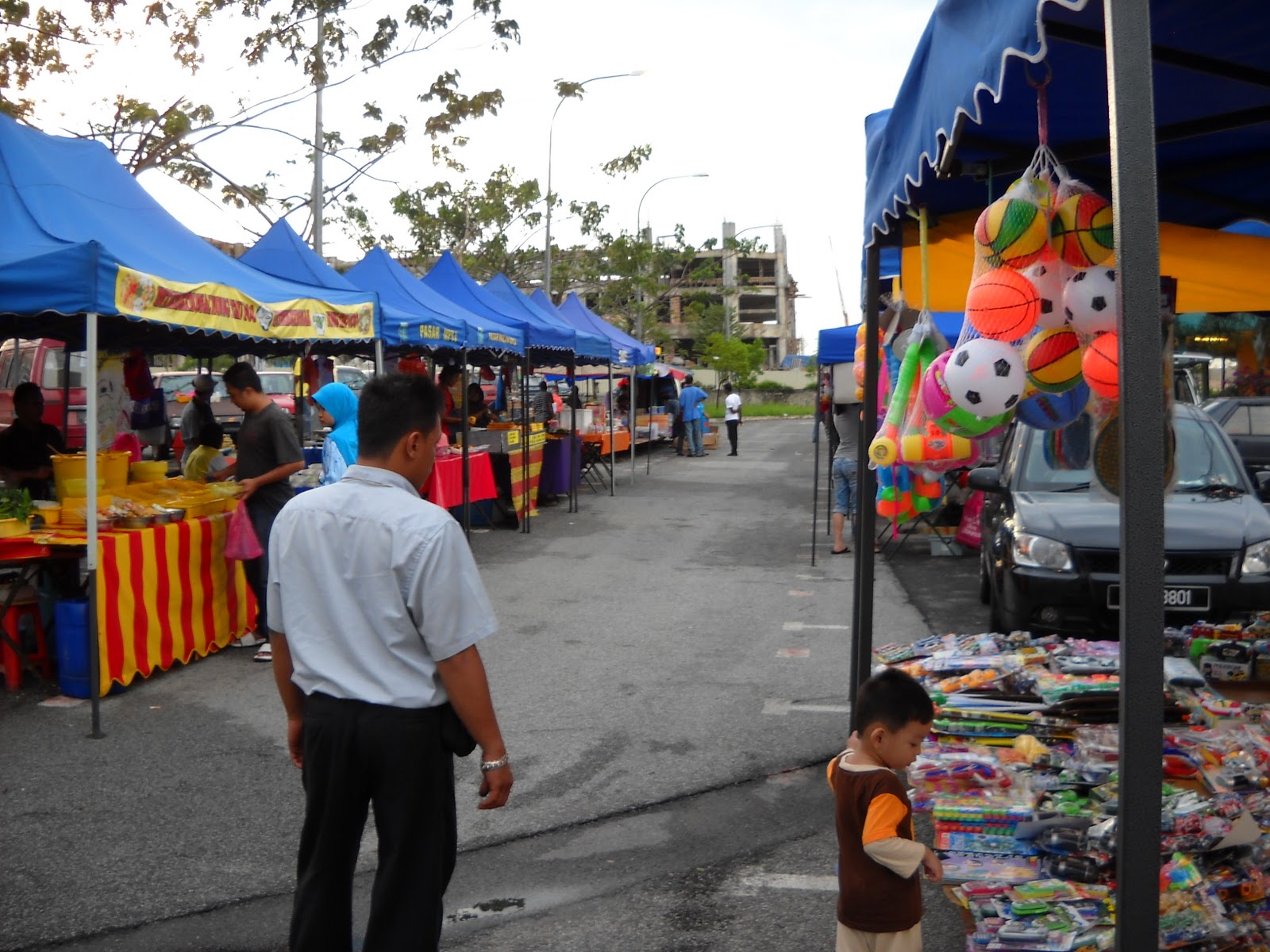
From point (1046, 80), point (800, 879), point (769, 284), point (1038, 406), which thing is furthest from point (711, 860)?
point (769, 284)

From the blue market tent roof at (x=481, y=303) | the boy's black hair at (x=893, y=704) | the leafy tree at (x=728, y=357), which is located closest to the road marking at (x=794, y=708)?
the boy's black hair at (x=893, y=704)

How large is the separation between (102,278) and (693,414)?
26527mm

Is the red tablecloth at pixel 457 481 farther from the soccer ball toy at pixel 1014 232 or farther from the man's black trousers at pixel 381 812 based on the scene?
the man's black trousers at pixel 381 812

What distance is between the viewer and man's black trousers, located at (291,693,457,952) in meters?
3.09

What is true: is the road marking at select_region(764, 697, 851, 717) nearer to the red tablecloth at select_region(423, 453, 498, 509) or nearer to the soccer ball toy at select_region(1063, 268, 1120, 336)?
the soccer ball toy at select_region(1063, 268, 1120, 336)

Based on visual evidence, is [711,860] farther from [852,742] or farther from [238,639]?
[238,639]

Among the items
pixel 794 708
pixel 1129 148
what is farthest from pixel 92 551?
pixel 1129 148

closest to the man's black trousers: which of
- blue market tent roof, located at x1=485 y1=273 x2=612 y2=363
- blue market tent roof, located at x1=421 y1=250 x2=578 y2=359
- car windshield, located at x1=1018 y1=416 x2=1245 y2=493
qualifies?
car windshield, located at x1=1018 y1=416 x2=1245 y2=493

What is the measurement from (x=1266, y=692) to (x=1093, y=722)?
1.86 metres

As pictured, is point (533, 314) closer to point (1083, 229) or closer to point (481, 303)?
point (481, 303)

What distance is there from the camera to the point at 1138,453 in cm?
231

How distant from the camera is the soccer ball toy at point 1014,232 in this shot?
3854mm

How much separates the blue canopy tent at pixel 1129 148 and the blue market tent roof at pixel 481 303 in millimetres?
11213

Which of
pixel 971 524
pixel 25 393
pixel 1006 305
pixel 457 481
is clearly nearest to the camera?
pixel 1006 305
